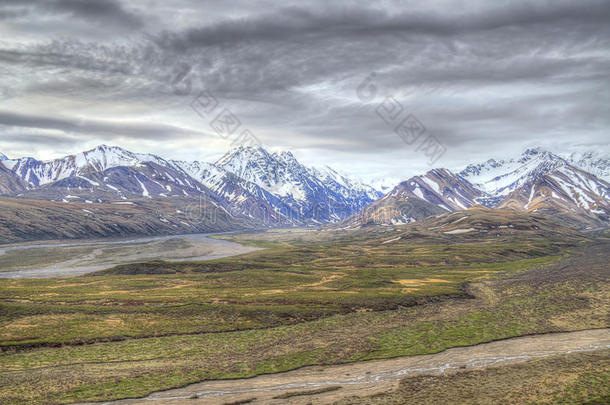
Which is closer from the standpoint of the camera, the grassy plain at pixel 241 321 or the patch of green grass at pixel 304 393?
the patch of green grass at pixel 304 393

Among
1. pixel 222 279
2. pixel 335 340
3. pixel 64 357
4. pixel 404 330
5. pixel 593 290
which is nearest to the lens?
pixel 64 357

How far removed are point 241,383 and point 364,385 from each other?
14.3m

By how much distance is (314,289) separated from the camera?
11381cm

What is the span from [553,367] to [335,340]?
29.4 metres

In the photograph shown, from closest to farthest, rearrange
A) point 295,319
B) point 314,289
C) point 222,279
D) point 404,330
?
point 404,330
point 295,319
point 314,289
point 222,279

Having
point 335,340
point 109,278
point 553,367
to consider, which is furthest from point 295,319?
point 109,278

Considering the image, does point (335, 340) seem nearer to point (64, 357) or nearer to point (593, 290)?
point (64, 357)

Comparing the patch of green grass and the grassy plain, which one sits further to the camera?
the grassy plain

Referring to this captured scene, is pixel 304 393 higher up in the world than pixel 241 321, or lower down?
lower down

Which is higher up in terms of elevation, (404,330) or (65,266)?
(65,266)

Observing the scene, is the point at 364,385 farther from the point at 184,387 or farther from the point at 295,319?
the point at 295,319

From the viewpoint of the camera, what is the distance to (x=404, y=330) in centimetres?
6944

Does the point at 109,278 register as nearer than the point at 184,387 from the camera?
No

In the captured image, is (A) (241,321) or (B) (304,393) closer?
(B) (304,393)
